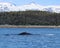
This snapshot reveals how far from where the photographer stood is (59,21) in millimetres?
189875

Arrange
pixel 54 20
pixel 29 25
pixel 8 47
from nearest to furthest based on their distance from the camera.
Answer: pixel 8 47 → pixel 29 25 → pixel 54 20

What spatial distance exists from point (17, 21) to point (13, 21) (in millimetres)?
2181

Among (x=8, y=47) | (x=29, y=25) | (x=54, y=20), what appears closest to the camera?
(x=8, y=47)

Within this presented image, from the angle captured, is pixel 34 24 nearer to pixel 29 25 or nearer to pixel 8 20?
pixel 29 25

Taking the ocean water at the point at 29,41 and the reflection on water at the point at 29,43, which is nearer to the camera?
the reflection on water at the point at 29,43

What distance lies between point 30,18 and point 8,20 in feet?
45.7

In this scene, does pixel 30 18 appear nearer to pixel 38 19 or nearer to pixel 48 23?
pixel 38 19

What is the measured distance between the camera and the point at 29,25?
181125 millimetres

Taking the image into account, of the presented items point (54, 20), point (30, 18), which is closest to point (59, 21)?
point (54, 20)

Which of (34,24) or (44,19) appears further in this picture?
(44,19)

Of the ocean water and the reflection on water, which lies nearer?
the reflection on water

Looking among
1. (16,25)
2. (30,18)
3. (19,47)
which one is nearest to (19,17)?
(30,18)

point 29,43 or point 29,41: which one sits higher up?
point 29,43

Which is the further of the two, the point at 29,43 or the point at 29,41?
the point at 29,41
